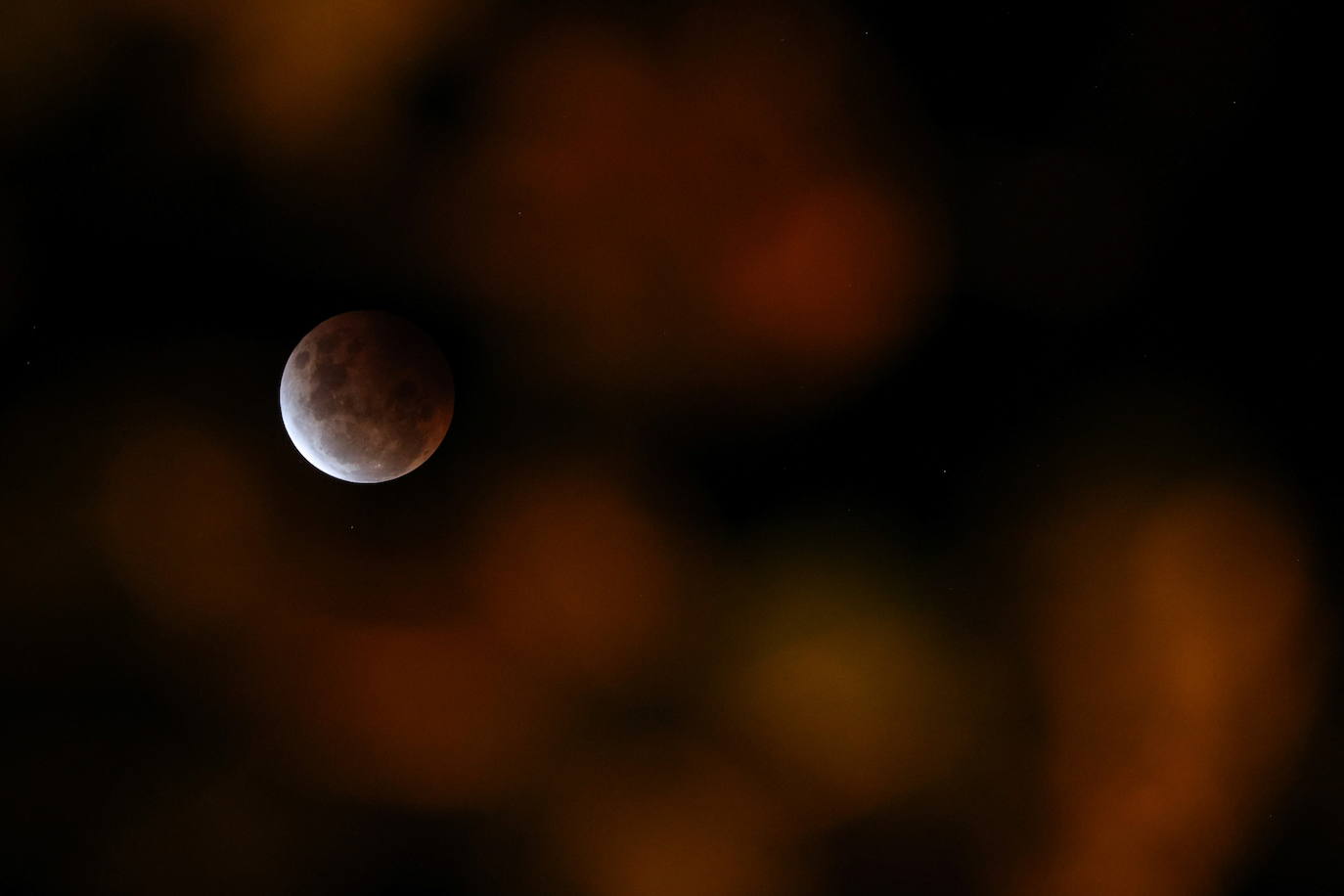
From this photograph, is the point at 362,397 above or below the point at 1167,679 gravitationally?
below

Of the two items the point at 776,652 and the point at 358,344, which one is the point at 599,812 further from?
the point at 358,344

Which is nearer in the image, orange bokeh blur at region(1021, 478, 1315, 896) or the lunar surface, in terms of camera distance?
the lunar surface

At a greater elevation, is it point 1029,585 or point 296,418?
point 1029,585

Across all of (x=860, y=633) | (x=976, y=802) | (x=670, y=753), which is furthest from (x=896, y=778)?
(x=670, y=753)

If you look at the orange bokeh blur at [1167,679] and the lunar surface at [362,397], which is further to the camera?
the orange bokeh blur at [1167,679]

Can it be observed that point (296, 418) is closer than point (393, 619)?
Yes

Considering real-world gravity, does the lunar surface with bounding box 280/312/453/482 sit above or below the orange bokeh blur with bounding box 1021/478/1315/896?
below

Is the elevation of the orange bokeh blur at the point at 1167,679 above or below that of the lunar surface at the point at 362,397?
above

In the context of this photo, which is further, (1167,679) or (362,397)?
(1167,679)
